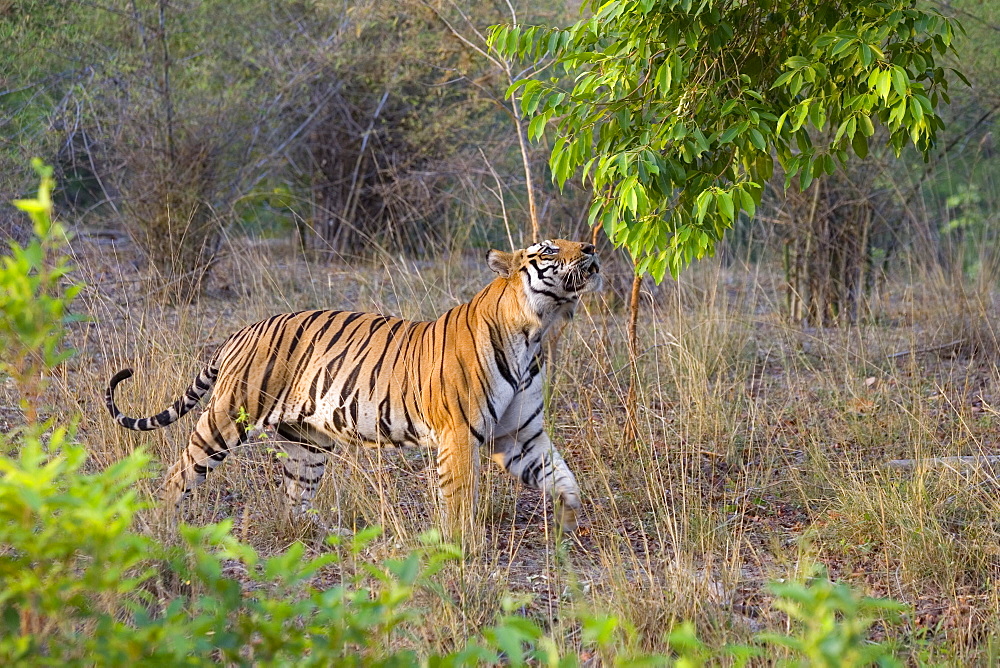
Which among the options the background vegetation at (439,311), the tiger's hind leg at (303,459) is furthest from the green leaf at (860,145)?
the tiger's hind leg at (303,459)

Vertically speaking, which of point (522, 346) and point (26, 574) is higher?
point (26, 574)

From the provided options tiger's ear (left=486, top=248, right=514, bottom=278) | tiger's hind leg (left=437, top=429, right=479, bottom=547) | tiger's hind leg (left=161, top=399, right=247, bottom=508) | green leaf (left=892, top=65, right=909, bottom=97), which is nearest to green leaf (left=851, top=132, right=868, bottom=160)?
green leaf (left=892, top=65, right=909, bottom=97)

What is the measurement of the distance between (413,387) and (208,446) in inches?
37.7

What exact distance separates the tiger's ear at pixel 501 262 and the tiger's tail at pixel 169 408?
1444 millimetres

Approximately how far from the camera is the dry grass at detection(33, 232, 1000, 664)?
3.56 meters

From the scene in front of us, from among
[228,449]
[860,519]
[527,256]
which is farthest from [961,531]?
[228,449]

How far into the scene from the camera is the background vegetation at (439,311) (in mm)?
3234

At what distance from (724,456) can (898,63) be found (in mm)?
2300

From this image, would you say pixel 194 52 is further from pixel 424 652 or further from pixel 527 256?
pixel 424 652

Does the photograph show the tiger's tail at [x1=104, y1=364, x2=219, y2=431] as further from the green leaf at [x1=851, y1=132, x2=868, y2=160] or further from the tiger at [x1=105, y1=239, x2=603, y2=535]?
the green leaf at [x1=851, y1=132, x2=868, y2=160]

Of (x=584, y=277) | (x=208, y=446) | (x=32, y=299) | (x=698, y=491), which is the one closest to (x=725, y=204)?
(x=584, y=277)

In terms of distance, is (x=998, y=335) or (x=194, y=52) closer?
(x=998, y=335)

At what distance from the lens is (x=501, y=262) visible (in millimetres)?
4578

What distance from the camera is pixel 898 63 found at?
168 inches
